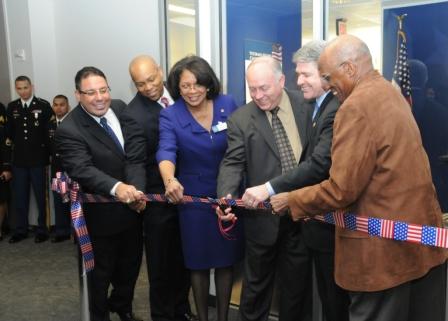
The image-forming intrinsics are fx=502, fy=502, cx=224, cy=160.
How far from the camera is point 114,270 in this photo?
3061mm

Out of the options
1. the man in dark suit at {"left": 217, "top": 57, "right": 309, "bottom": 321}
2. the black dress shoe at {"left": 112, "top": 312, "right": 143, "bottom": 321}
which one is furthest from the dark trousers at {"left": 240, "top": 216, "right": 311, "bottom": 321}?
the black dress shoe at {"left": 112, "top": 312, "right": 143, "bottom": 321}

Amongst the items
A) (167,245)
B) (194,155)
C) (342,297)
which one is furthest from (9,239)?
(342,297)

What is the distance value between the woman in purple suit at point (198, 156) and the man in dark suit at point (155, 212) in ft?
0.44

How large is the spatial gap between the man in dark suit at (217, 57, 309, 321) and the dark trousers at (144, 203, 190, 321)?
1.73 feet

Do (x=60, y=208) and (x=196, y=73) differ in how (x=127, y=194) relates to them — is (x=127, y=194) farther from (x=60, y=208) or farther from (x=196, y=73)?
(x=60, y=208)

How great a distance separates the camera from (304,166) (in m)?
2.21

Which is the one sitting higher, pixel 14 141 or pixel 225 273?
pixel 14 141

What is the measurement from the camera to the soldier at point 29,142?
5316mm

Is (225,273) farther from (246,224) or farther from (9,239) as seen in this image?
(9,239)

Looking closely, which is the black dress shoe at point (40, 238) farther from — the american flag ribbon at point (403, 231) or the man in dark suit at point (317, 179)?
the american flag ribbon at point (403, 231)

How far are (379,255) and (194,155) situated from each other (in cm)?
121

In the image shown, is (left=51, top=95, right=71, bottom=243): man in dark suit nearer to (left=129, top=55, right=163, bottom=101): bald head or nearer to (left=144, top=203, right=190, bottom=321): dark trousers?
(left=144, top=203, right=190, bottom=321): dark trousers

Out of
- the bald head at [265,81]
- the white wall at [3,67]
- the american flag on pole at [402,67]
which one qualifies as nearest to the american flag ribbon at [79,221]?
the bald head at [265,81]

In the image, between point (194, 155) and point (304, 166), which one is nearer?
point (304, 166)
